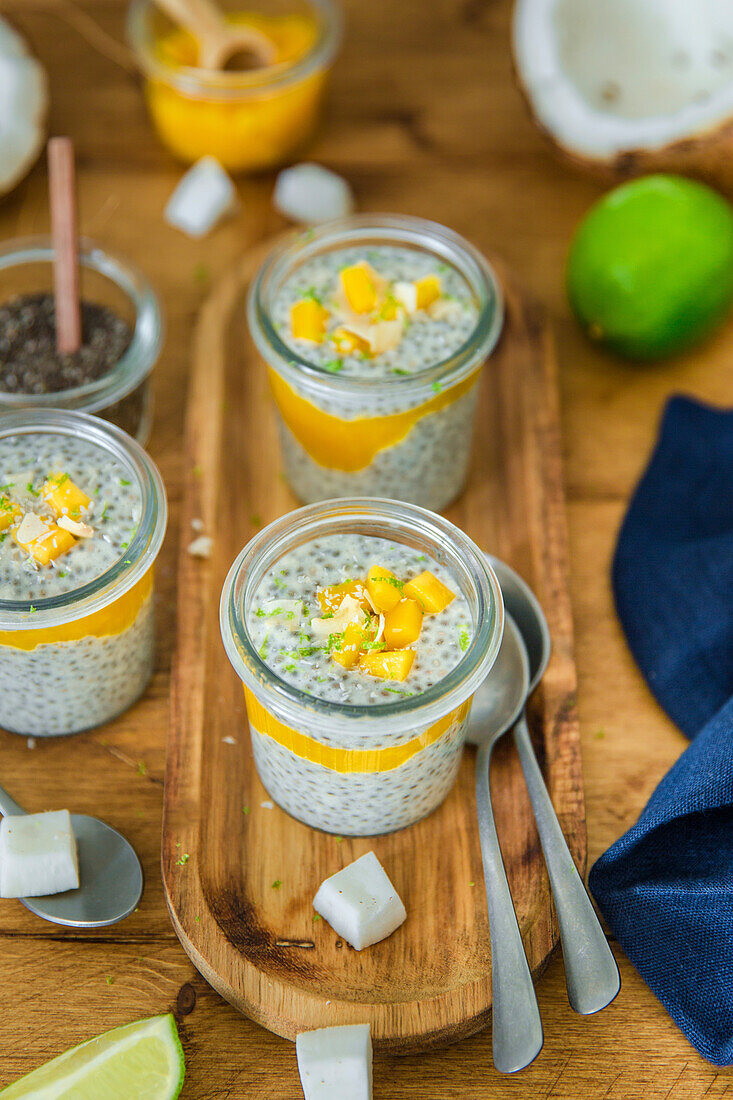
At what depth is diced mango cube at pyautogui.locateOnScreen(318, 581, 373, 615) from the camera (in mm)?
1778

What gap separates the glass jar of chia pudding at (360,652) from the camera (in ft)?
5.54

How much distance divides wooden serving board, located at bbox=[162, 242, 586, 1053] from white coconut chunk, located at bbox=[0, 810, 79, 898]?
155mm

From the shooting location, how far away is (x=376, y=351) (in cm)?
215

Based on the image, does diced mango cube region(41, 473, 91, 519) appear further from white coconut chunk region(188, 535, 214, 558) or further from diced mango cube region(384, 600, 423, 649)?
diced mango cube region(384, 600, 423, 649)

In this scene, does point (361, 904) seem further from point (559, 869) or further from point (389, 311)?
point (389, 311)

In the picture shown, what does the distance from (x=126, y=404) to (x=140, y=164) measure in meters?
0.96

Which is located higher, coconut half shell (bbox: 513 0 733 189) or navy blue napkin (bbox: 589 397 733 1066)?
coconut half shell (bbox: 513 0 733 189)

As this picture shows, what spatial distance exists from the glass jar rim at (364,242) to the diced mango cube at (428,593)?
1.42ft

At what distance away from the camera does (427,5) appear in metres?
3.26

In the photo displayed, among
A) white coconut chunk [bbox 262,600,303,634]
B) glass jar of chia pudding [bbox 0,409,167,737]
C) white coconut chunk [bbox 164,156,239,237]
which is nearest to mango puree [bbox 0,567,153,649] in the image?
glass jar of chia pudding [bbox 0,409,167,737]

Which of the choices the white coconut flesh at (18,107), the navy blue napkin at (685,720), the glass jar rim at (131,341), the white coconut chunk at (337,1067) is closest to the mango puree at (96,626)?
the glass jar rim at (131,341)

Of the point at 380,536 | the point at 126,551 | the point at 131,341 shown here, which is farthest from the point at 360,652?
the point at 131,341

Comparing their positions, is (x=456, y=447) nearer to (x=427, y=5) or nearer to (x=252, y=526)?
(x=252, y=526)

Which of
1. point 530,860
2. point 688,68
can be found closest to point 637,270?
point 688,68
